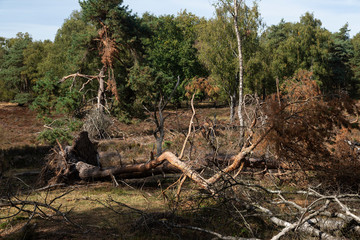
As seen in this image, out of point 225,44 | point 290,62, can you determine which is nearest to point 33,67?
point 225,44

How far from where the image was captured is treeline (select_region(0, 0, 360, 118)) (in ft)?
61.9

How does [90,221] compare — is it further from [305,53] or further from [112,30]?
[305,53]

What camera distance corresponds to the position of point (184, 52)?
35.8 metres

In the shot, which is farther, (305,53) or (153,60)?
(305,53)

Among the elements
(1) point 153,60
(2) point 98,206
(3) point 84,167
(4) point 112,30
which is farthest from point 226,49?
(2) point 98,206

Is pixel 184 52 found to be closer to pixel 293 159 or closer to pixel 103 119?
pixel 103 119

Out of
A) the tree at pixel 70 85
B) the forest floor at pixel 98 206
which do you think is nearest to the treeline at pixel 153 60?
the tree at pixel 70 85

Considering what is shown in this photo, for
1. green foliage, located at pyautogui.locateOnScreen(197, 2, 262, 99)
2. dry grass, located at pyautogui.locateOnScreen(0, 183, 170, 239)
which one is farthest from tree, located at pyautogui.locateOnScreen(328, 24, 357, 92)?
dry grass, located at pyautogui.locateOnScreen(0, 183, 170, 239)

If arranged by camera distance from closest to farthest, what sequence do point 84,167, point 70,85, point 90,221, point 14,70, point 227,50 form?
point 90,221, point 84,167, point 70,85, point 227,50, point 14,70

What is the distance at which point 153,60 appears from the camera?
101ft

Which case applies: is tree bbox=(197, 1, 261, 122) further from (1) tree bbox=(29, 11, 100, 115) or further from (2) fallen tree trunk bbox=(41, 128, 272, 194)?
(2) fallen tree trunk bbox=(41, 128, 272, 194)

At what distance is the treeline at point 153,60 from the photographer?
61.9ft

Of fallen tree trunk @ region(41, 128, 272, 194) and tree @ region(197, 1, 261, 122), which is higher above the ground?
tree @ region(197, 1, 261, 122)

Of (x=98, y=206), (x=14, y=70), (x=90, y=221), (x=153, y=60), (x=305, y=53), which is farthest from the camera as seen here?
(x=14, y=70)
